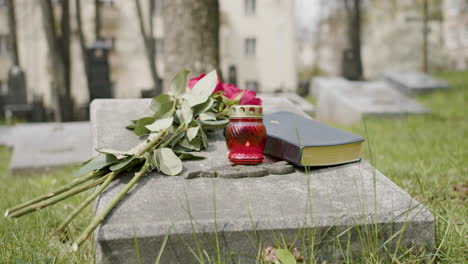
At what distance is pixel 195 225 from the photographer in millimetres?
1547

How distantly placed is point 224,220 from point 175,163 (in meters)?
0.49

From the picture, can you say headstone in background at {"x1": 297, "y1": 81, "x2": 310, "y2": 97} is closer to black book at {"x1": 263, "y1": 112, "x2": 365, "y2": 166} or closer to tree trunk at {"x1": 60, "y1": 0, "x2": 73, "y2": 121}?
tree trunk at {"x1": 60, "y1": 0, "x2": 73, "y2": 121}

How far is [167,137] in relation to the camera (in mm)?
2176

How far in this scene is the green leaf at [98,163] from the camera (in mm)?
1918

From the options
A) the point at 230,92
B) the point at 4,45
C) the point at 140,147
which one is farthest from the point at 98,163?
the point at 4,45

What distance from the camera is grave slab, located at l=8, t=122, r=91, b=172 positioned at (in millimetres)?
5684

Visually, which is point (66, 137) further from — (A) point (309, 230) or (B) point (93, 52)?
(A) point (309, 230)

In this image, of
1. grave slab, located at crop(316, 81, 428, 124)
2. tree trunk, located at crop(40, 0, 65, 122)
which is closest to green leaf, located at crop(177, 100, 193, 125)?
grave slab, located at crop(316, 81, 428, 124)

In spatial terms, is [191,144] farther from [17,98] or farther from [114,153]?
[17,98]

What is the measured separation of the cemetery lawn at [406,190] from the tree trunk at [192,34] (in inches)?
58.6

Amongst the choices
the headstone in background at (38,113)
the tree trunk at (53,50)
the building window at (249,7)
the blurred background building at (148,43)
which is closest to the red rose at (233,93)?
the tree trunk at (53,50)

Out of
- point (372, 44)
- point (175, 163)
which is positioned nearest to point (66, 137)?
point (175, 163)

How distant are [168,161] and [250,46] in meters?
21.9

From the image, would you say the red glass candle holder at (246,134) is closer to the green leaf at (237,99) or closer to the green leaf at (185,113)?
the green leaf at (185,113)
